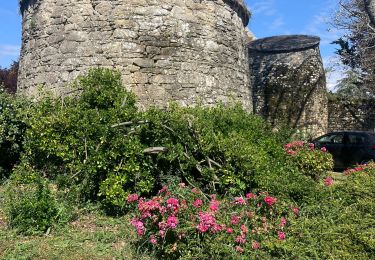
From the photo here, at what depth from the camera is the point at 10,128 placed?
709cm

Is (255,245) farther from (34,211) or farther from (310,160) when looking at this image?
(310,160)

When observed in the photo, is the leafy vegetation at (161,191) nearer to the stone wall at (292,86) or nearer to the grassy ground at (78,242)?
the grassy ground at (78,242)

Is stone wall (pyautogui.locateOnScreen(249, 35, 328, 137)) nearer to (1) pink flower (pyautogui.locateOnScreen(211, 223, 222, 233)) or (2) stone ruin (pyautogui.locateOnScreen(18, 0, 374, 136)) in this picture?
(2) stone ruin (pyautogui.locateOnScreen(18, 0, 374, 136))

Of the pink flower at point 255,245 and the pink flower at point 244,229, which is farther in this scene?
the pink flower at point 244,229

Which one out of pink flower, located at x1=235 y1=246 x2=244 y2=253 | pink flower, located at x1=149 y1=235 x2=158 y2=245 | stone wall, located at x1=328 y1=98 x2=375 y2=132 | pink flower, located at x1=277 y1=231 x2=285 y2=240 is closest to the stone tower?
pink flower, located at x1=149 y1=235 x2=158 y2=245

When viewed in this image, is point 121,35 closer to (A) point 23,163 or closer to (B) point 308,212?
(A) point 23,163

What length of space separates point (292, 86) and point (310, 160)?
8.42 meters

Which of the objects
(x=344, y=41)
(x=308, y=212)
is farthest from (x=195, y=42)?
(x=344, y=41)

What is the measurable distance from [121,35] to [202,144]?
3.21m

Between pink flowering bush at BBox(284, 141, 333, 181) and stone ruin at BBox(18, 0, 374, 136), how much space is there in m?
1.96

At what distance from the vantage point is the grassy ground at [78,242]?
4.17 metres

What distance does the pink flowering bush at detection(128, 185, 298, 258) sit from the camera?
3.83 metres

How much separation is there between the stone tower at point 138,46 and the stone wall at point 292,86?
24.9ft

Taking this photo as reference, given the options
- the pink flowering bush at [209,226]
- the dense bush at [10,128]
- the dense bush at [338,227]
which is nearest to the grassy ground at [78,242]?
the pink flowering bush at [209,226]
